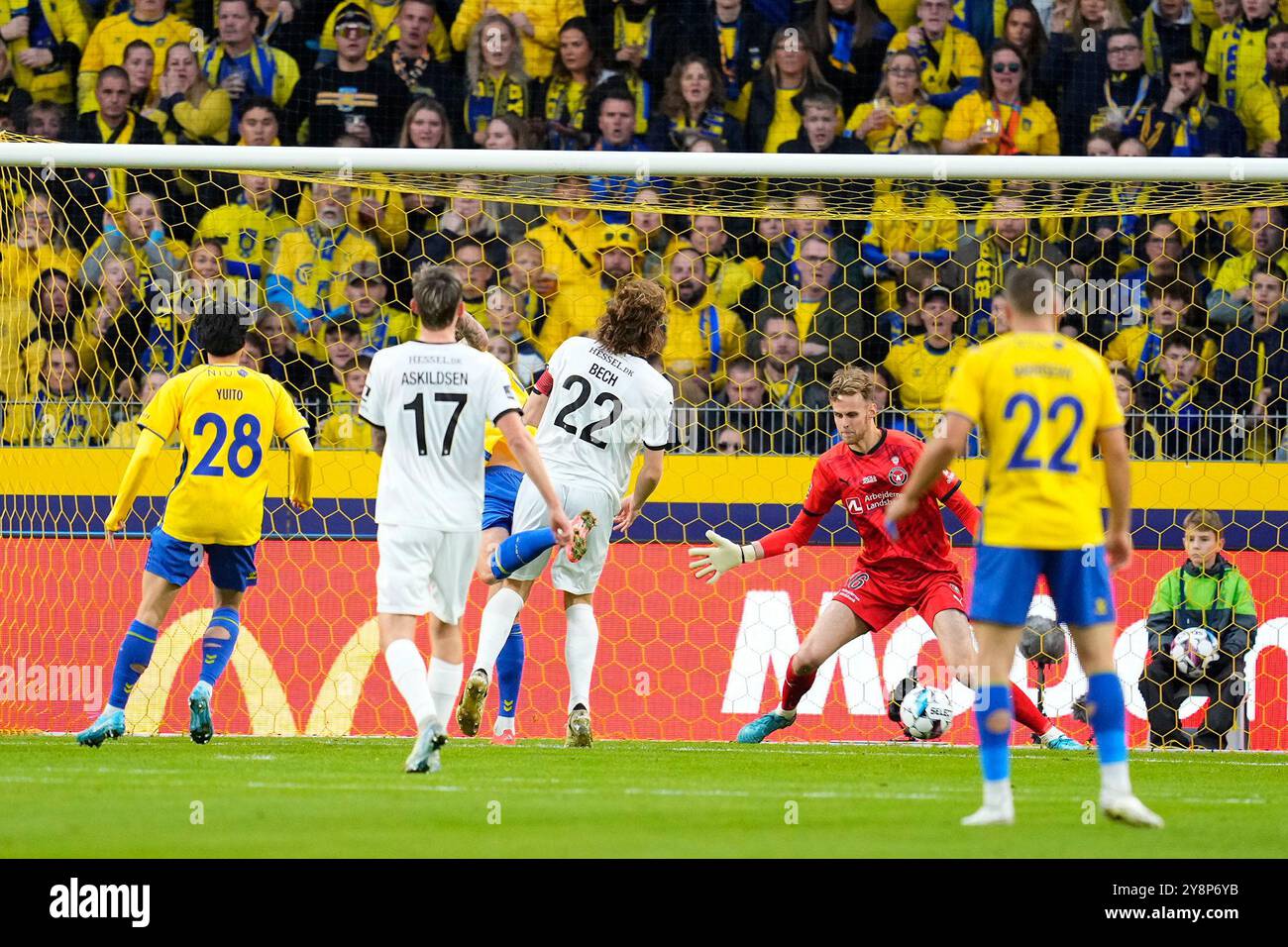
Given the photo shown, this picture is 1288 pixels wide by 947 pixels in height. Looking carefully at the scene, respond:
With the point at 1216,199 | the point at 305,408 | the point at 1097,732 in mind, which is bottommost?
the point at 1097,732

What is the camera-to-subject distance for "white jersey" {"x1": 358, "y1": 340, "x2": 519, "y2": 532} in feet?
21.0

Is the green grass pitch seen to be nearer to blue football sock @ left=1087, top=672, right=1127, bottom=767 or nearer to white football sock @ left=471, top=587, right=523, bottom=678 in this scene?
blue football sock @ left=1087, top=672, right=1127, bottom=767

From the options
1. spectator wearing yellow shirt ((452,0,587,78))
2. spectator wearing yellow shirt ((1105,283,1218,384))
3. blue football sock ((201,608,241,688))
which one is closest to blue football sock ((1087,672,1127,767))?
blue football sock ((201,608,241,688))

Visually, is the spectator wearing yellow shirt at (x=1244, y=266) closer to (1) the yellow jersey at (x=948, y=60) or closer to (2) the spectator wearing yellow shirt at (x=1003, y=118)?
(2) the spectator wearing yellow shirt at (x=1003, y=118)

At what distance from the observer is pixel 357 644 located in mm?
9438

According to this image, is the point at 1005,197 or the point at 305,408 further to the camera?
the point at 305,408

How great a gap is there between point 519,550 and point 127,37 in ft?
23.8

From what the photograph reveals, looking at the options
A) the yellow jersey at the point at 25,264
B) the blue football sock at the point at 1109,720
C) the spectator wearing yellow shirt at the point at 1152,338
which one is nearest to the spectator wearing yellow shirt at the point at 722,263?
the spectator wearing yellow shirt at the point at 1152,338

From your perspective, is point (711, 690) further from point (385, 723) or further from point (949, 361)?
point (949, 361)

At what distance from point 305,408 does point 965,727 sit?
14.0 ft

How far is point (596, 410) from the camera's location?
785 cm

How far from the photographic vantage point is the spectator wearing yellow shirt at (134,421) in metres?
9.82

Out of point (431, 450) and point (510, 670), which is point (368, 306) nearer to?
point (510, 670)

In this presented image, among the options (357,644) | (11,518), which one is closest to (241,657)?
(357,644)
